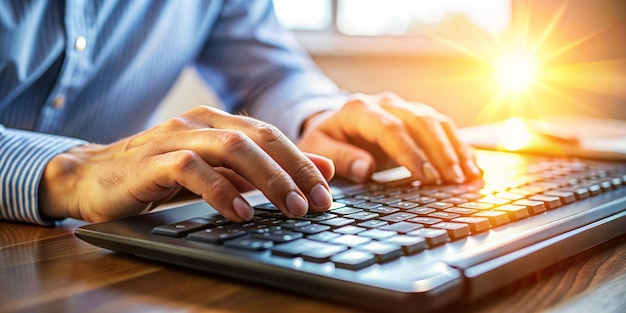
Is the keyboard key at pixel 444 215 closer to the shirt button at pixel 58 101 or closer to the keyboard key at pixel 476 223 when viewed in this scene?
the keyboard key at pixel 476 223

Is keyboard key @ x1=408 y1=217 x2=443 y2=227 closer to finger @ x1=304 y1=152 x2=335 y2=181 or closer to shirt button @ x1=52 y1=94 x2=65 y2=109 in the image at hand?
finger @ x1=304 y1=152 x2=335 y2=181

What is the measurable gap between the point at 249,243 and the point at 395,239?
9 cm

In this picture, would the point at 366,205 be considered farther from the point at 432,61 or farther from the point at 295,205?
the point at 432,61

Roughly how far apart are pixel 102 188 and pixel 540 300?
0.36 meters

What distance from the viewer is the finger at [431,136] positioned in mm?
732

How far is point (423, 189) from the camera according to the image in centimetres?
67

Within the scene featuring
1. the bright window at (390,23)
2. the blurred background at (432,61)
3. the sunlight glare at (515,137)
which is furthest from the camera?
the bright window at (390,23)

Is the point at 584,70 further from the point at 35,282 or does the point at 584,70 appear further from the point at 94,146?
the point at 35,282

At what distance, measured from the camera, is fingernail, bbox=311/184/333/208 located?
1.79 feet

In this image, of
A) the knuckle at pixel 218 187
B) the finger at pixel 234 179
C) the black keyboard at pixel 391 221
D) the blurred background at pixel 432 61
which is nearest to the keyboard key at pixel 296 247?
the black keyboard at pixel 391 221

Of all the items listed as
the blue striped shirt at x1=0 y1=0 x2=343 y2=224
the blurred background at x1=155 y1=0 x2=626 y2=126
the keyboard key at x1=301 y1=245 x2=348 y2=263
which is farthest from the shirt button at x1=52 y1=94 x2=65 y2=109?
the blurred background at x1=155 y1=0 x2=626 y2=126

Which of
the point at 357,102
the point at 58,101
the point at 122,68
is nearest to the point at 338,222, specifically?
the point at 357,102

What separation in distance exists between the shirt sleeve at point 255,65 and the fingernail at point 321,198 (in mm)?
610

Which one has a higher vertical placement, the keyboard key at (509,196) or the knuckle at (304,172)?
the knuckle at (304,172)
